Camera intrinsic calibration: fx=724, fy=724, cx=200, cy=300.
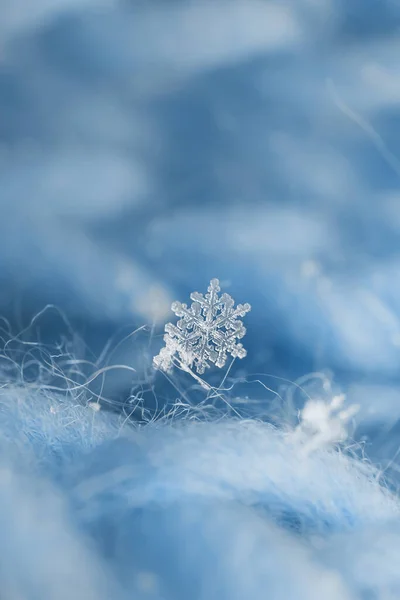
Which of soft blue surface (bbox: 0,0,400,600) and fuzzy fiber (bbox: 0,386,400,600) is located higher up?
soft blue surface (bbox: 0,0,400,600)

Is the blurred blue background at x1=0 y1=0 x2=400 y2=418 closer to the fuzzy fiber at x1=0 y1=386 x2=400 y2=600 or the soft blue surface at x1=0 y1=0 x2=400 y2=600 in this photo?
the soft blue surface at x1=0 y1=0 x2=400 y2=600

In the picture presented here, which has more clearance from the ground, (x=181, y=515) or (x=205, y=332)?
(x=205, y=332)

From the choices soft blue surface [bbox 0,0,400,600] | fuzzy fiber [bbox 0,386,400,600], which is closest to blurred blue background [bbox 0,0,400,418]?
soft blue surface [bbox 0,0,400,600]

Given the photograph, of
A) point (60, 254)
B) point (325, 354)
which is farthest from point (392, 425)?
point (60, 254)

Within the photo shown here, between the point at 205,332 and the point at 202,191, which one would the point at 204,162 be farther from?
the point at 205,332

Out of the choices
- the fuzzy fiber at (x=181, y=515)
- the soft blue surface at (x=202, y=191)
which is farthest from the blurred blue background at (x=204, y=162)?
the fuzzy fiber at (x=181, y=515)

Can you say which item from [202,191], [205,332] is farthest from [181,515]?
[202,191]

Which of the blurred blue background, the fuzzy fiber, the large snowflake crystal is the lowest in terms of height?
the fuzzy fiber
